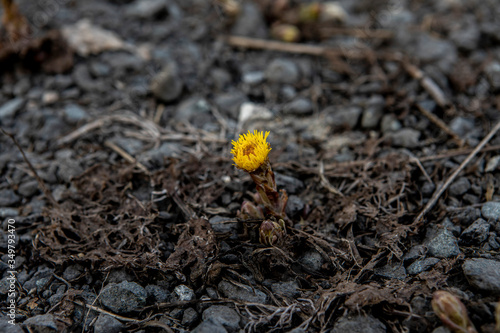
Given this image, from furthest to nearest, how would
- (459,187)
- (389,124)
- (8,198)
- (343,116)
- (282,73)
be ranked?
1. (282,73)
2. (343,116)
3. (389,124)
4. (8,198)
5. (459,187)

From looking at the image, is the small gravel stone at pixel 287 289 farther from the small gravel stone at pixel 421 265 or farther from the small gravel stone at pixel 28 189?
the small gravel stone at pixel 28 189

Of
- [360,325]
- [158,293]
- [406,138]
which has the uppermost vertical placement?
[406,138]

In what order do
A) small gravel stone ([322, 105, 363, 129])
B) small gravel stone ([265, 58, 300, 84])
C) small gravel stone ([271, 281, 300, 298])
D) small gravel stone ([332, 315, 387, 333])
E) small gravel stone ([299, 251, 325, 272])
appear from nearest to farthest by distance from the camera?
small gravel stone ([332, 315, 387, 333]), small gravel stone ([271, 281, 300, 298]), small gravel stone ([299, 251, 325, 272]), small gravel stone ([322, 105, 363, 129]), small gravel stone ([265, 58, 300, 84])

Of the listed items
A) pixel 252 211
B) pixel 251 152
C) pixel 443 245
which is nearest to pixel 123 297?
pixel 252 211

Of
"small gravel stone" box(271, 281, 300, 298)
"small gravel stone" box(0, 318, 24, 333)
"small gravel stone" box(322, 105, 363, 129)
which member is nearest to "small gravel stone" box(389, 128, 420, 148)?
"small gravel stone" box(322, 105, 363, 129)

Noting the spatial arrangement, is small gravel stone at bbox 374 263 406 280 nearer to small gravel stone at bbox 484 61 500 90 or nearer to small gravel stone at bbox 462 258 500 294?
small gravel stone at bbox 462 258 500 294

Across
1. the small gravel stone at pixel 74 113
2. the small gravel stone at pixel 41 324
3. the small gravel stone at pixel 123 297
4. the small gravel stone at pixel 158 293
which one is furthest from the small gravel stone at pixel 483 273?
the small gravel stone at pixel 74 113

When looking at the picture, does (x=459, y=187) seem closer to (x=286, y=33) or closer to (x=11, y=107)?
(x=286, y=33)
